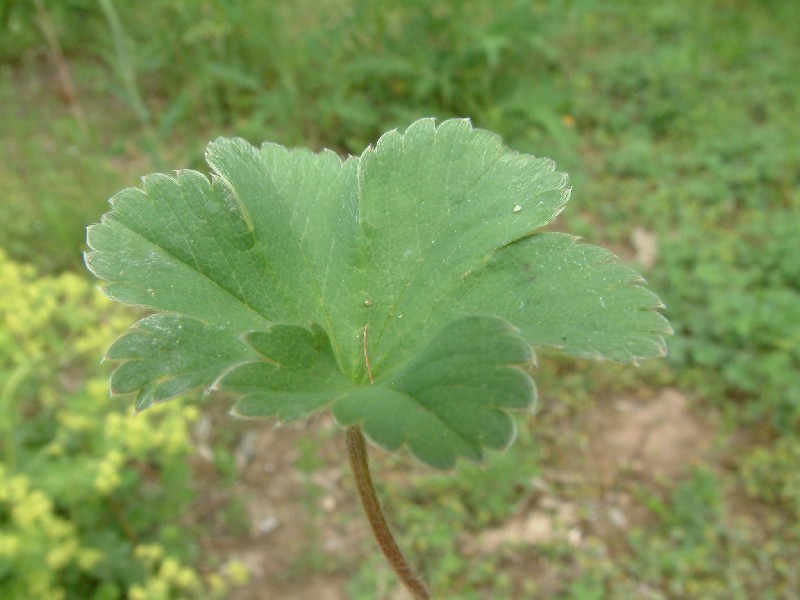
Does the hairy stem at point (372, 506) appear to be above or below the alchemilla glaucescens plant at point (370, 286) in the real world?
below

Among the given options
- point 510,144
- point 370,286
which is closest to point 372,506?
point 370,286

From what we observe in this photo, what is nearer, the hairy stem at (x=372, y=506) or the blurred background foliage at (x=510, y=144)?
the hairy stem at (x=372, y=506)

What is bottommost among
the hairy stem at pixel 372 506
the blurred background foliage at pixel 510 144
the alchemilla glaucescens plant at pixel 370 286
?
the blurred background foliage at pixel 510 144

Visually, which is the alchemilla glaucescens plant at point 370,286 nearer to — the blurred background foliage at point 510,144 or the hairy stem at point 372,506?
the hairy stem at point 372,506

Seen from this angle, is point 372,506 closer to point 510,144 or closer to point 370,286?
point 370,286

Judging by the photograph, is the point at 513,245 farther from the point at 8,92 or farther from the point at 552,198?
the point at 8,92

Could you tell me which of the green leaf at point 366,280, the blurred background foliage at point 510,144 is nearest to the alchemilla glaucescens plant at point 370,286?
the green leaf at point 366,280
